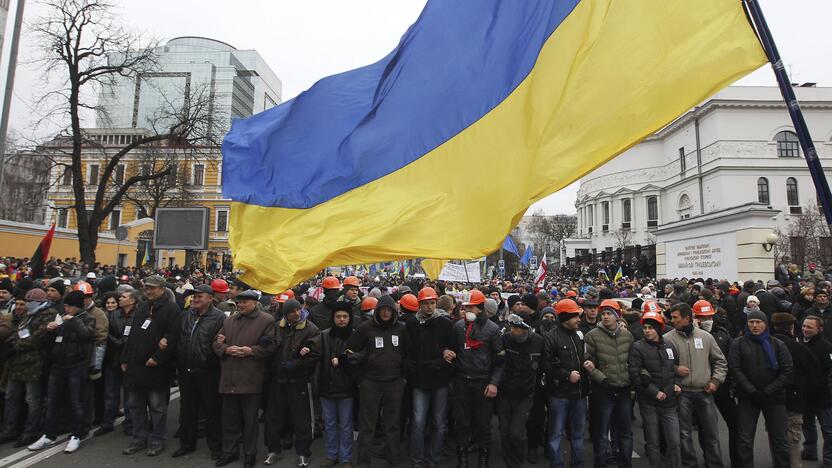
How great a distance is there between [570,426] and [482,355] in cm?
135

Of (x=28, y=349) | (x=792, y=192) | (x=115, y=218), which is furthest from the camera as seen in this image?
(x=115, y=218)

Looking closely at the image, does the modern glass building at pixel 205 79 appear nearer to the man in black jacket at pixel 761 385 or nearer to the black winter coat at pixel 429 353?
the black winter coat at pixel 429 353

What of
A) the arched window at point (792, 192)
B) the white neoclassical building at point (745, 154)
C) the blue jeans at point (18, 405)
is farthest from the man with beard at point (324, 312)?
the arched window at point (792, 192)

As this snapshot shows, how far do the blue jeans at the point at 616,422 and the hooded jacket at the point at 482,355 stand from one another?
4.09 feet

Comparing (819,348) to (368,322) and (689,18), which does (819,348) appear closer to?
(689,18)

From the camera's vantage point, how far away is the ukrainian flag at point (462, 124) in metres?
4.28

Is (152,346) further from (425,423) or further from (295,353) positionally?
(425,423)

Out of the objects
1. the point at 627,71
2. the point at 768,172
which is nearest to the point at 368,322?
the point at 627,71

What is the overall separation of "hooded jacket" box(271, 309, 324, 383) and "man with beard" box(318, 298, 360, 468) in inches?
5.5

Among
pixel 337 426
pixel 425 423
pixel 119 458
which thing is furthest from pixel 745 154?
pixel 119 458

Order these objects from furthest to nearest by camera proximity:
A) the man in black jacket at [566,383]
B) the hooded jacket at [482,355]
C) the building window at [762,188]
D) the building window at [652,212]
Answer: the building window at [652,212] → the building window at [762,188] → the hooded jacket at [482,355] → the man in black jacket at [566,383]

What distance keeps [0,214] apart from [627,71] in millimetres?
57717

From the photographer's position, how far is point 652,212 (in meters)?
65.9

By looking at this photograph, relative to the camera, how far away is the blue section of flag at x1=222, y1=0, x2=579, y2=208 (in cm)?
504
